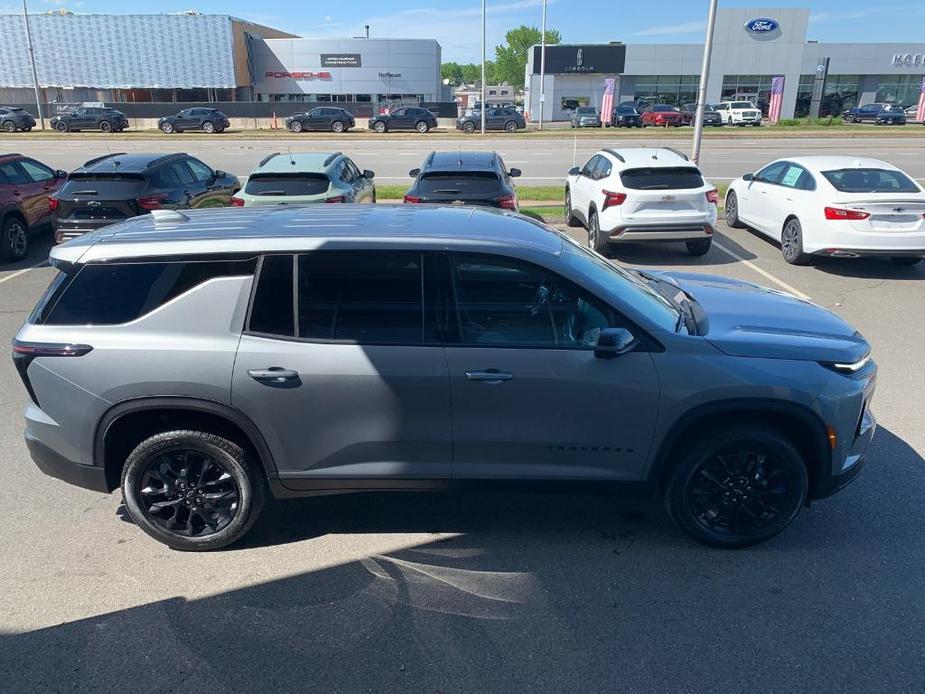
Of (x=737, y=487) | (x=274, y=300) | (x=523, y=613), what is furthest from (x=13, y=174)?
(x=737, y=487)

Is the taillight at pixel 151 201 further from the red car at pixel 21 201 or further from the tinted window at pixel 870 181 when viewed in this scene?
the tinted window at pixel 870 181

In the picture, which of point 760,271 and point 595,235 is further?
point 595,235

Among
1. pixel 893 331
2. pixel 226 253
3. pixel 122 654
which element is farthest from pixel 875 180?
pixel 122 654

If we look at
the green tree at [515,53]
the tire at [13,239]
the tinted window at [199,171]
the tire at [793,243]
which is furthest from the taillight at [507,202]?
the green tree at [515,53]

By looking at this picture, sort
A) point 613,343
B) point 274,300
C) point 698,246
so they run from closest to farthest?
point 613,343 < point 274,300 < point 698,246

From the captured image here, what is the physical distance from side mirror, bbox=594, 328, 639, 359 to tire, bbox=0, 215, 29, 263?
34.4ft

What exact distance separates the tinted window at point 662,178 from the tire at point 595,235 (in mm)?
785

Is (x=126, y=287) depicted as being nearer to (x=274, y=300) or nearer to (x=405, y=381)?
(x=274, y=300)

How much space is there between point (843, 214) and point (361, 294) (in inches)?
322

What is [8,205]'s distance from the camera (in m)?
10.5

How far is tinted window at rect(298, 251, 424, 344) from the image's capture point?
3.51 meters

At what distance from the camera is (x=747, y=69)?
190 feet

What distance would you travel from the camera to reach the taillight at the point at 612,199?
10164 millimetres

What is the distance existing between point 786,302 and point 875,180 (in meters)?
6.92
